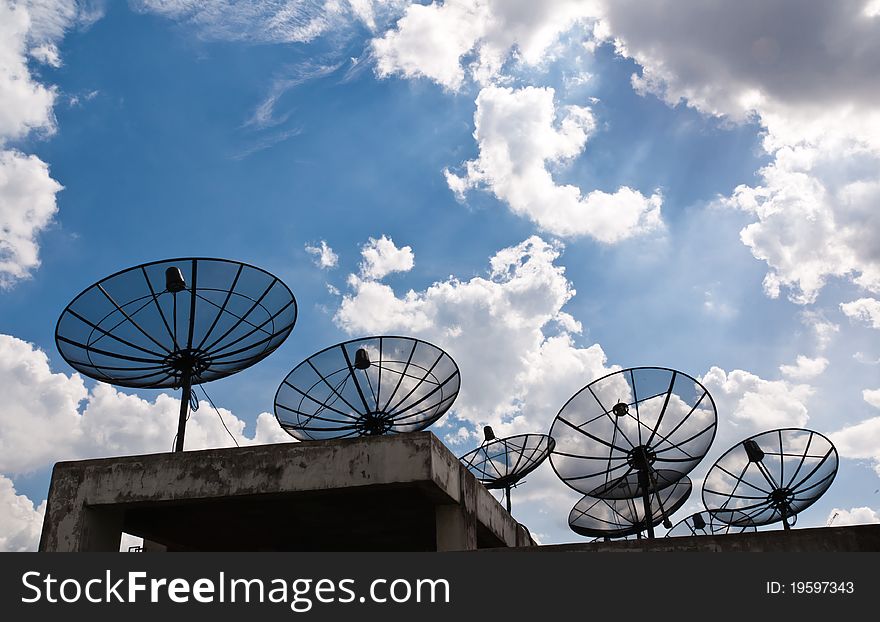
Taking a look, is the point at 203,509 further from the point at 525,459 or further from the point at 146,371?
the point at 525,459

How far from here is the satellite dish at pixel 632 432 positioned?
18.9 meters

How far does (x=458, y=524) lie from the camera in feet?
42.4

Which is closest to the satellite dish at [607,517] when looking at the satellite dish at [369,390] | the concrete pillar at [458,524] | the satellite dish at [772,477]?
the satellite dish at [772,477]

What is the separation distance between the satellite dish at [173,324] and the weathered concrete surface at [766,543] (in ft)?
28.0

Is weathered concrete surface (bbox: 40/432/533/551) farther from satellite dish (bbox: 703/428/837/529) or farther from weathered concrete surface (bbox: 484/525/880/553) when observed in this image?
satellite dish (bbox: 703/428/837/529)

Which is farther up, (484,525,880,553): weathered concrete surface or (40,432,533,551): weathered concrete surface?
(40,432,533,551): weathered concrete surface

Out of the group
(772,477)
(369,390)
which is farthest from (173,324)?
(772,477)

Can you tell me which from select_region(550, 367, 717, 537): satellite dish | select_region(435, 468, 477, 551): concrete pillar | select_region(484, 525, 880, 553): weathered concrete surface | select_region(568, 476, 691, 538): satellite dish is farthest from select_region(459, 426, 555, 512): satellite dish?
select_region(484, 525, 880, 553): weathered concrete surface

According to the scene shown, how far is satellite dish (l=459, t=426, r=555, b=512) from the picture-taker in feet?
79.5

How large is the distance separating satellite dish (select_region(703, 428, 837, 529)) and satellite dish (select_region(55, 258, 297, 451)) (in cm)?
1648

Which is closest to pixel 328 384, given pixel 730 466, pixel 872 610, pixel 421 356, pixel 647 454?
pixel 421 356

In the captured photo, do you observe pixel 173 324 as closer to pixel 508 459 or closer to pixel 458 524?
pixel 458 524

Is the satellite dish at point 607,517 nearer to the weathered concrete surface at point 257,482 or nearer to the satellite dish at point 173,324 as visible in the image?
the weathered concrete surface at point 257,482

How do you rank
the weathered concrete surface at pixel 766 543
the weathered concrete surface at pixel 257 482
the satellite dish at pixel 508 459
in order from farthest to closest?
the satellite dish at pixel 508 459, the weathered concrete surface at pixel 257 482, the weathered concrete surface at pixel 766 543
